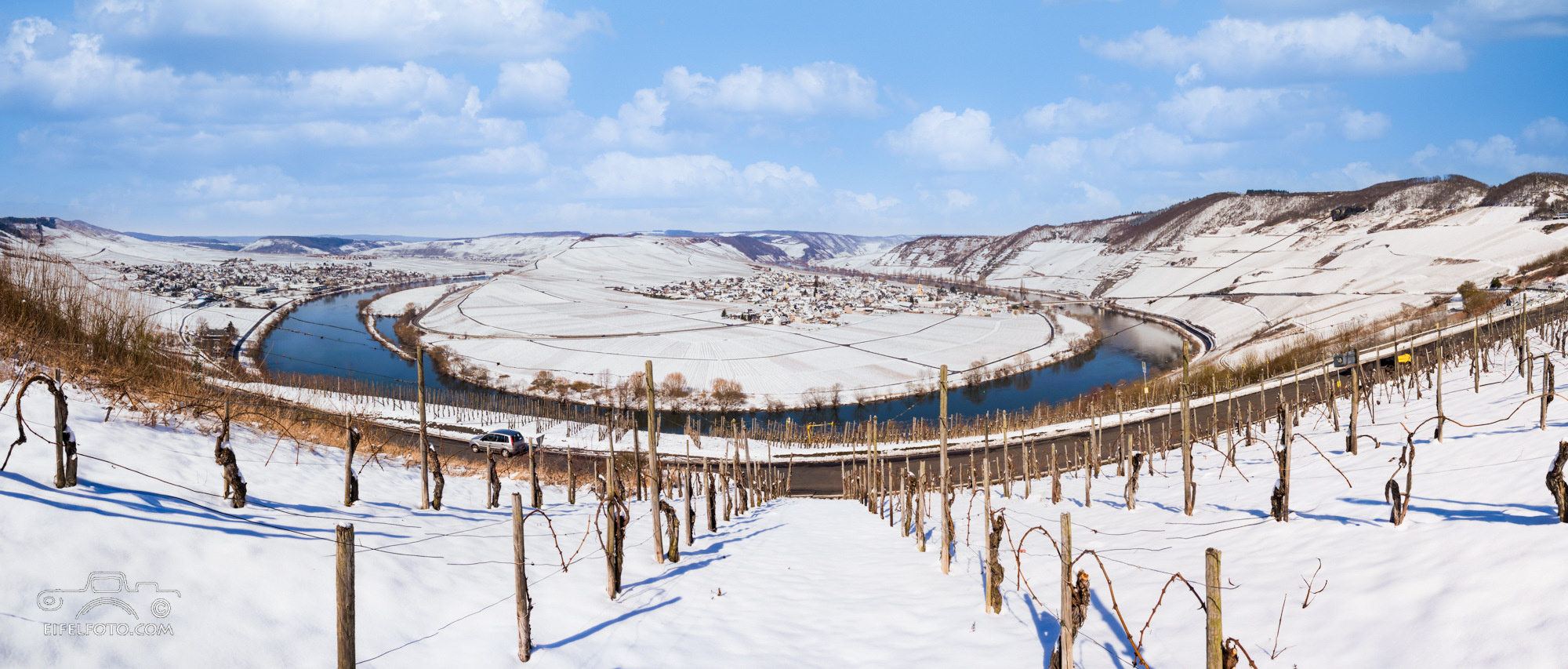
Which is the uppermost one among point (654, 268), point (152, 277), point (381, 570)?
point (654, 268)

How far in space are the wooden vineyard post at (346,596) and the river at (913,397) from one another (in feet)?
116

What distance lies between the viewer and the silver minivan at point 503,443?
26328 millimetres

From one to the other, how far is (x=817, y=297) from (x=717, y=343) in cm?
5545

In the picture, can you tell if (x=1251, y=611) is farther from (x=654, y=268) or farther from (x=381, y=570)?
(x=654, y=268)

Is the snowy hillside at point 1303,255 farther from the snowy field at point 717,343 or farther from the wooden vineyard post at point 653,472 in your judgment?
the wooden vineyard post at point 653,472

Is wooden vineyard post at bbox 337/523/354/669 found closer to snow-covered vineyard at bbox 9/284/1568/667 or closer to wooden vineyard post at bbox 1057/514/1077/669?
snow-covered vineyard at bbox 9/284/1568/667

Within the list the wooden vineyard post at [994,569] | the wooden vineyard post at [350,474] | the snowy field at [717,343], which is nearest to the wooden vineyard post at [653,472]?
the wooden vineyard post at [350,474]

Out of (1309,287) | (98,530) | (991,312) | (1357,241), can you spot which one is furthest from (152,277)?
(1357,241)

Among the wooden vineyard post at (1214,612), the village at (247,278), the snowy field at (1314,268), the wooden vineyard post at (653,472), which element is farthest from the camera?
the village at (247,278)

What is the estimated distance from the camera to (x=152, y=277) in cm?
10438

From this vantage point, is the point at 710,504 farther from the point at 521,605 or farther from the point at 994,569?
the point at 521,605

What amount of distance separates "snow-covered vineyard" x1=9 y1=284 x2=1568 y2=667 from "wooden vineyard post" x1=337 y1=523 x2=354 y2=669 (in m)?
0.95

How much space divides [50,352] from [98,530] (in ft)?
28.0

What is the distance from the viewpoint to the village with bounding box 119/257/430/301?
91.7m
